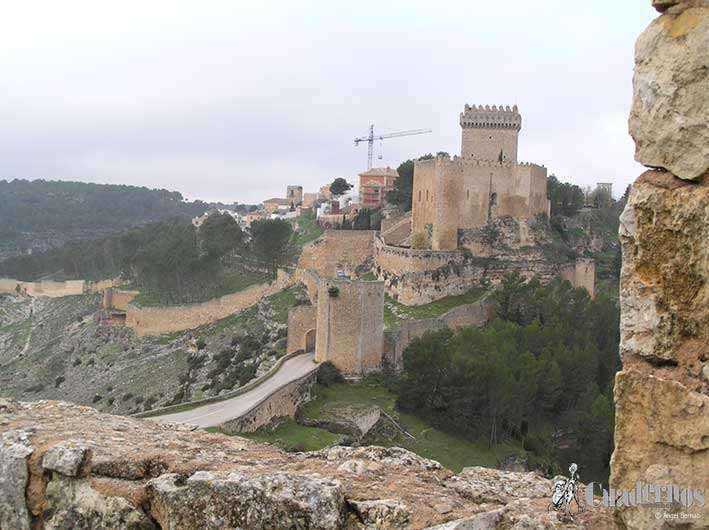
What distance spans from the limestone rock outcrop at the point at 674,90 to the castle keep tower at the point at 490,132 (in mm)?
37197

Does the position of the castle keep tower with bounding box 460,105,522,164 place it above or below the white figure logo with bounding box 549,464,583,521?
above

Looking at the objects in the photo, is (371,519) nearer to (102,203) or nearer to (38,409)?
(38,409)

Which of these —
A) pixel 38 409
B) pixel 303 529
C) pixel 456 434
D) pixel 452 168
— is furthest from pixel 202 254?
pixel 303 529

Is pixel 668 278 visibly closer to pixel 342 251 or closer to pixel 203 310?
pixel 342 251

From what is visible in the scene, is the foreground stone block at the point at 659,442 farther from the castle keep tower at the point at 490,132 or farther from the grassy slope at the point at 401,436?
the castle keep tower at the point at 490,132

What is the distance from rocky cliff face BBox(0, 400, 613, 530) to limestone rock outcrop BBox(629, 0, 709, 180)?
2.49 m

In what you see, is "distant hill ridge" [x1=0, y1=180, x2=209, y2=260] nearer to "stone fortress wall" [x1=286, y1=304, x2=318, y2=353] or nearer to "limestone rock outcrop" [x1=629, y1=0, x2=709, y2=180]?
"stone fortress wall" [x1=286, y1=304, x2=318, y2=353]

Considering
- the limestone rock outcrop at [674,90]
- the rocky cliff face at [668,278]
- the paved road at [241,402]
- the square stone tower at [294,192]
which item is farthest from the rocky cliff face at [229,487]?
the square stone tower at [294,192]

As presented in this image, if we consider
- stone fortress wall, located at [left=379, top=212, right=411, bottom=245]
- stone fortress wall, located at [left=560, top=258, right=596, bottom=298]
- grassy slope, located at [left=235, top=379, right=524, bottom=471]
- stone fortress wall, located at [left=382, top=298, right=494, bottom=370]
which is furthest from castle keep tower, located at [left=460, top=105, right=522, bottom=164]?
grassy slope, located at [left=235, top=379, right=524, bottom=471]

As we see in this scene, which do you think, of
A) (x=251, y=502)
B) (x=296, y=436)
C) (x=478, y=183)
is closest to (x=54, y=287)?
(x=478, y=183)

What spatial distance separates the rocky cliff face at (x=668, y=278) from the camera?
3539 millimetres

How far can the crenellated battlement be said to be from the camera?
40375 millimetres

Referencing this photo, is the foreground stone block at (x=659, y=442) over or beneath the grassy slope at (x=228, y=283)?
over

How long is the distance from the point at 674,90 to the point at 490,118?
125 ft
